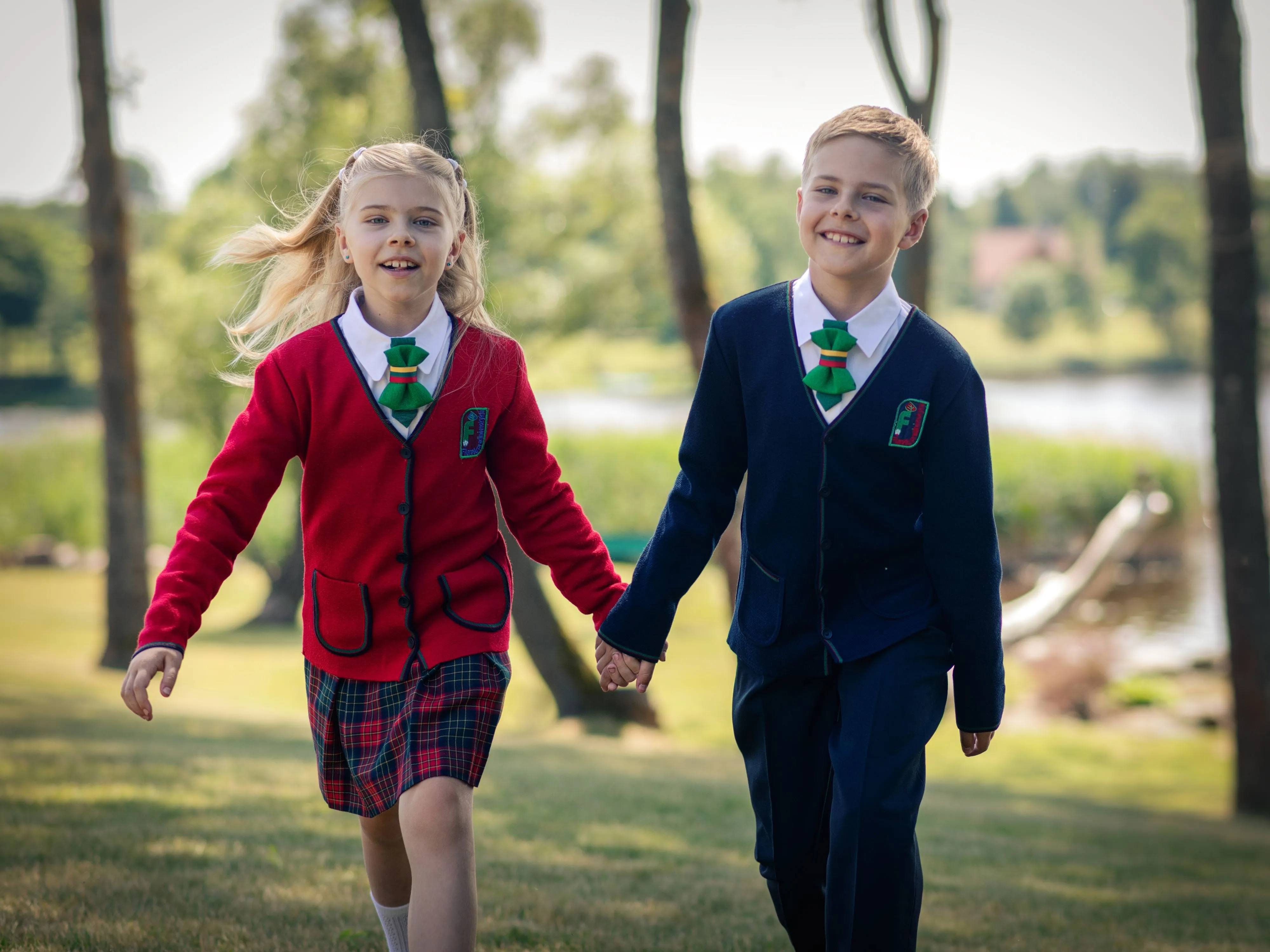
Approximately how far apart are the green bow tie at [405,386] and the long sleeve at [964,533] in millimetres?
977

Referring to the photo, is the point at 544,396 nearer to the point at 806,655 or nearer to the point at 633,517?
the point at 633,517

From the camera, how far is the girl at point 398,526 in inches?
84.3

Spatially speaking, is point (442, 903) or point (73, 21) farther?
point (73, 21)

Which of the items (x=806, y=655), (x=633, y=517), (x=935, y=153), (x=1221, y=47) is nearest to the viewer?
(x=806, y=655)

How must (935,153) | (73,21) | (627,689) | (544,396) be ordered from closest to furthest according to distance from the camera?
1. (935,153)
2. (627,689)
3. (73,21)
4. (544,396)

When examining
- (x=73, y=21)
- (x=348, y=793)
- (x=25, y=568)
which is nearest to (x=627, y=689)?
(x=348, y=793)

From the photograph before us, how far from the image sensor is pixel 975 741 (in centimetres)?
228

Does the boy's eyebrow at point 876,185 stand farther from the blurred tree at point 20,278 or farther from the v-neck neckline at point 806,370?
the blurred tree at point 20,278

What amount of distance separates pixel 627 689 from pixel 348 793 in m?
6.47

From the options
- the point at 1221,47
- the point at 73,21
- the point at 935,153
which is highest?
the point at 73,21

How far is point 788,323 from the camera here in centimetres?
229

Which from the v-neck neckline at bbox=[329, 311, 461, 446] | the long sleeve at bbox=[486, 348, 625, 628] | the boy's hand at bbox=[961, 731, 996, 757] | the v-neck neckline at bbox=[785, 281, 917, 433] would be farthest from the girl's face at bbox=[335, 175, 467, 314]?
the boy's hand at bbox=[961, 731, 996, 757]

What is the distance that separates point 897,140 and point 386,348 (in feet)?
3.54

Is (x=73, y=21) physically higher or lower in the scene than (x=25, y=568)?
higher
